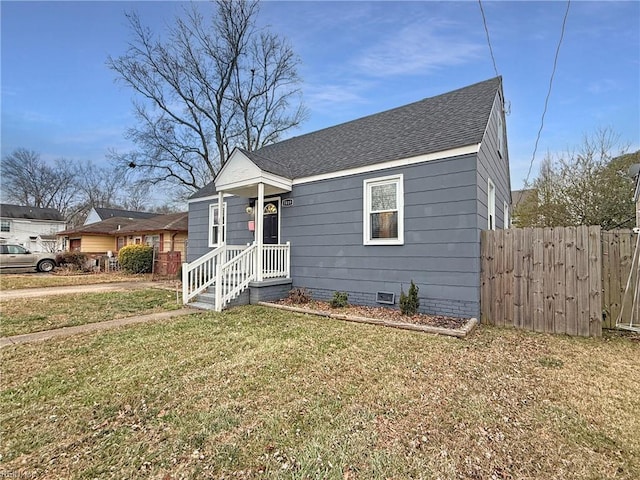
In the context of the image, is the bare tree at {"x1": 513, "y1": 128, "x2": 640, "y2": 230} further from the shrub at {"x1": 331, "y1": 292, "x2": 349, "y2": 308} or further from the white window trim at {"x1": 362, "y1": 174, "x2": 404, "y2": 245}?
the shrub at {"x1": 331, "y1": 292, "x2": 349, "y2": 308}

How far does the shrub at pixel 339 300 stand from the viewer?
682 centimetres

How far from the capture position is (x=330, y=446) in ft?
6.89

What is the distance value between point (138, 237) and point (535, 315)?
21.5 metres

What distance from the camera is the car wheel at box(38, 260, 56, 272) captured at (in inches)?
645

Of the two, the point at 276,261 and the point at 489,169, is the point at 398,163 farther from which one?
the point at 276,261

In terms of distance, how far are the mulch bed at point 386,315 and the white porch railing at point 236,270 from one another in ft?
3.23

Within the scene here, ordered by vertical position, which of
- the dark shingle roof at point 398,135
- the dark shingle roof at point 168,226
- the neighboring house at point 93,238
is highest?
the dark shingle roof at point 398,135

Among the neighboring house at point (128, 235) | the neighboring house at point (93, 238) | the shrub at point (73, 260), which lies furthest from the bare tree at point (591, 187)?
the neighboring house at point (93, 238)

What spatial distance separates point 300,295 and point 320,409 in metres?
4.97

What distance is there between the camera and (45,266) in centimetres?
1650

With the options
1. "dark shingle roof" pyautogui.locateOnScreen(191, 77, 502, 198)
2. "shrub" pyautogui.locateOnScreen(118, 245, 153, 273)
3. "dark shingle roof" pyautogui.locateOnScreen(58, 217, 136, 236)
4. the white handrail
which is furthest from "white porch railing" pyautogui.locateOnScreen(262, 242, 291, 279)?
"dark shingle roof" pyautogui.locateOnScreen(58, 217, 136, 236)

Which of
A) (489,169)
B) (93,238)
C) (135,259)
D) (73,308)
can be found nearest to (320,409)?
(489,169)

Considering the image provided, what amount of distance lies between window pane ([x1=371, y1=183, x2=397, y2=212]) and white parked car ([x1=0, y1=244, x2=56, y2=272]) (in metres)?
19.1

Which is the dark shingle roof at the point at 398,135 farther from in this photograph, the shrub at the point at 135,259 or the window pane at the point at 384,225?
the shrub at the point at 135,259
